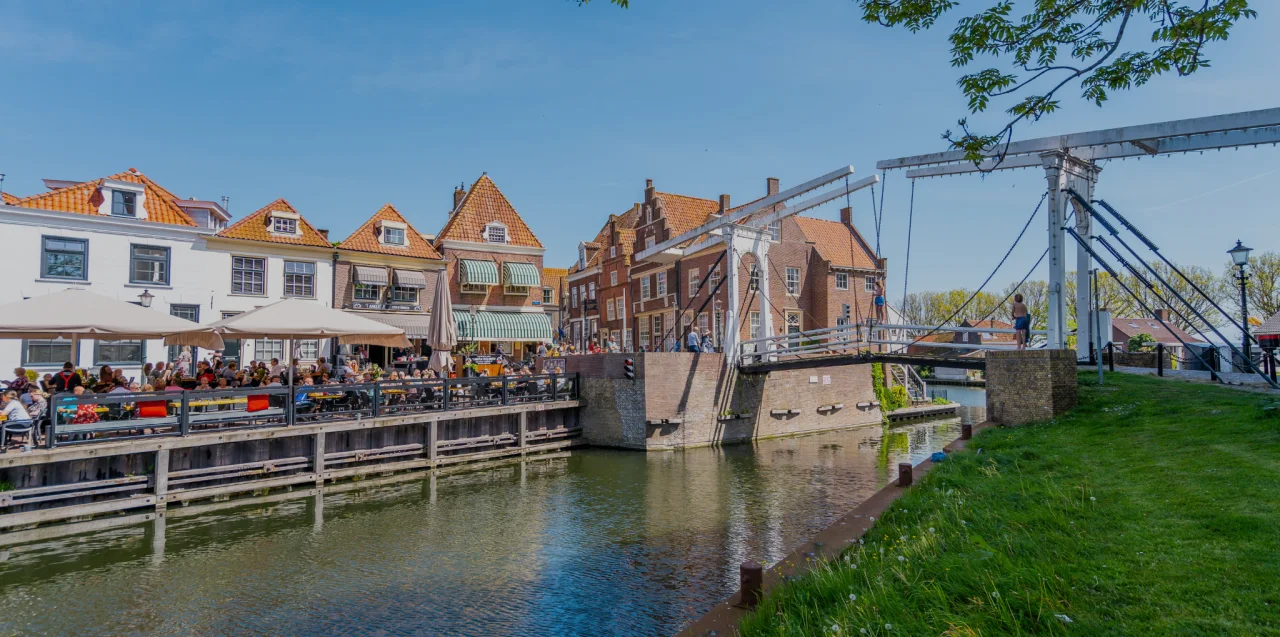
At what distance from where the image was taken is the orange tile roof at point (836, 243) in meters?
35.6

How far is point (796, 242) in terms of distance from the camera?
1362 inches

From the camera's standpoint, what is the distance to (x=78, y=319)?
11305mm

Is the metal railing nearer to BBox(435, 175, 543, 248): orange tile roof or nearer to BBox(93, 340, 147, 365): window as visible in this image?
BBox(93, 340, 147, 365): window

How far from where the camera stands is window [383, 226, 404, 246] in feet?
91.8

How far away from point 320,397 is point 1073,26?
48.8 feet

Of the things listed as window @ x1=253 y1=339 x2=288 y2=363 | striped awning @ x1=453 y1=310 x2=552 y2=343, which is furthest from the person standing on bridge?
window @ x1=253 y1=339 x2=288 y2=363

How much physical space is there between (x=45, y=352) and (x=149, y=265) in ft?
12.7

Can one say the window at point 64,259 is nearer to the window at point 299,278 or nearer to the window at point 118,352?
the window at point 118,352

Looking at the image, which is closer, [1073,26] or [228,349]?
[1073,26]

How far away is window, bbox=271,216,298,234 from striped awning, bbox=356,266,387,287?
2779mm

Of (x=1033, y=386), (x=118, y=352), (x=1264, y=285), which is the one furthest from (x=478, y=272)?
(x=1264, y=285)

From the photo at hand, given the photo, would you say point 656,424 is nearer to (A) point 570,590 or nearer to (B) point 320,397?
(B) point 320,397

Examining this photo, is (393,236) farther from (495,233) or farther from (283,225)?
(495,233)

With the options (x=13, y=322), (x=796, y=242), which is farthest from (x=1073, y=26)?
(x=796, y=242)
